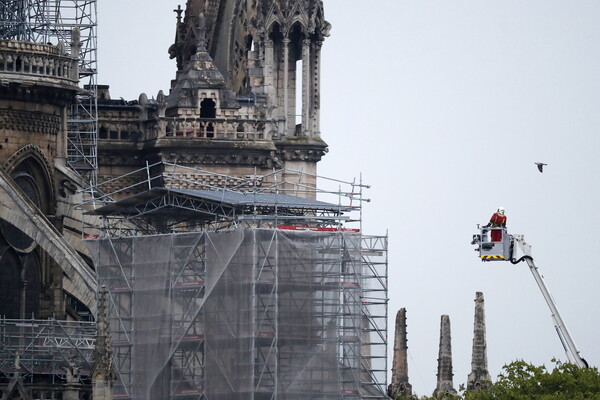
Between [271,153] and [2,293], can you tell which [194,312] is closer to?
[2,293]

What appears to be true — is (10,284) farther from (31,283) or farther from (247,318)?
(247,318)

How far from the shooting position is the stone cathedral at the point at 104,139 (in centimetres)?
10781

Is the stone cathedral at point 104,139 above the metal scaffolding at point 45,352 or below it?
above

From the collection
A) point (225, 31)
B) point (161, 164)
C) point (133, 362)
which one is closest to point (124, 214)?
point (133, 362)

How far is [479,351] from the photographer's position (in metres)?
122

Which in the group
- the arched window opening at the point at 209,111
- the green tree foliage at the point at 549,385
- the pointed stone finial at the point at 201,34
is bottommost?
the green tree foliage at the point at 549,385

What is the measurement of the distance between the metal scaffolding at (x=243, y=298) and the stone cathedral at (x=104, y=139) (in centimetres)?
174

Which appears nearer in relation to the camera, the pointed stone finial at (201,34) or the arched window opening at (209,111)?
the arched window opening at (209,111)

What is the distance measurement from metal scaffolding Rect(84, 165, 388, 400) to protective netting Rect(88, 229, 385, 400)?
0.09ft

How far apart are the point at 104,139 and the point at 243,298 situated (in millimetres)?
21284

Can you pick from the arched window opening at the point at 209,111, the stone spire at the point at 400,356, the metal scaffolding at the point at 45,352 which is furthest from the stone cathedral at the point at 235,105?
the metal scaffolding at the point at 45,352

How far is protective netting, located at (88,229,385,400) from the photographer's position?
339 feet

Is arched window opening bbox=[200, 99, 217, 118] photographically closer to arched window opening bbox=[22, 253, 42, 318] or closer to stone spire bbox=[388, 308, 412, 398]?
stone spire bbox=[388, 308, 412, 398]

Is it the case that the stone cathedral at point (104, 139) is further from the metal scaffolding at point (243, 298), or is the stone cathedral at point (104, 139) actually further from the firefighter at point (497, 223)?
the firefighter at point (497, 223)
